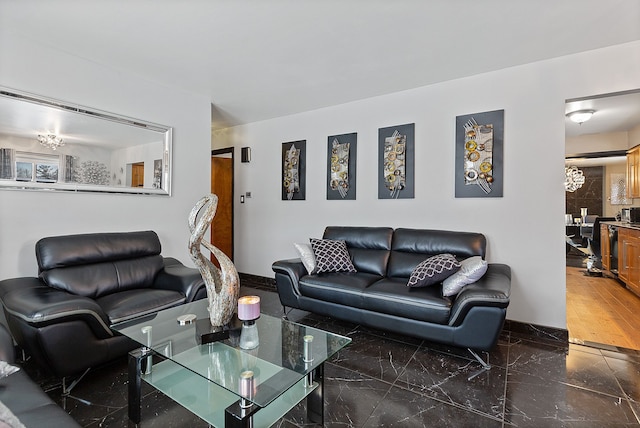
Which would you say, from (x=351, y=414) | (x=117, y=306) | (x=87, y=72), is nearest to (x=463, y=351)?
(x=351, y=414)

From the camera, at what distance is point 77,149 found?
9.04 feet

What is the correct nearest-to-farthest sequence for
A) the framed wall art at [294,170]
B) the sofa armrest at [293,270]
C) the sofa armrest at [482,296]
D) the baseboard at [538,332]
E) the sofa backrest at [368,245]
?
the sofa armrest at [482,296] < the baseboard at [538,332] < the sofa armrest at [293,270] < the sofa backrest at [368,245] < the framed wall art at [294,170]

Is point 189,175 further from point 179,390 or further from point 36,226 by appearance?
point 179,390

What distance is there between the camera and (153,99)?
3.30 m

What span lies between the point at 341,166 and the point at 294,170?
0.75 meters

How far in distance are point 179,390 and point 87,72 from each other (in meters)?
2.92

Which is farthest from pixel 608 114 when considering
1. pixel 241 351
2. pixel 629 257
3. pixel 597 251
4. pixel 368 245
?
pixel 241 351

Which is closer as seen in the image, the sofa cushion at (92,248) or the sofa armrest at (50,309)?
the sofa armrest at (50,309)

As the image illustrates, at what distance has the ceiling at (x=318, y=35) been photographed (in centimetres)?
207

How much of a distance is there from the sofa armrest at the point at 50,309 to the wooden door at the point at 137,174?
1367 mm

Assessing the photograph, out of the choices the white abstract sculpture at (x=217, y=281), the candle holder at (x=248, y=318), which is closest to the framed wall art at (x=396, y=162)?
the white abstract sculpture at (x=217, y=281)

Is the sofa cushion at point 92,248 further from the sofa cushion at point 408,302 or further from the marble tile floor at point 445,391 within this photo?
the sofa cushion at point 408,302

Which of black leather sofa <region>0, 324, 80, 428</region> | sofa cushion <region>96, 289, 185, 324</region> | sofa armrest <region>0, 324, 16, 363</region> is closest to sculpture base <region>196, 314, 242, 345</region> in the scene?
sofa cushion <region>96, 289, 185, 324</region>

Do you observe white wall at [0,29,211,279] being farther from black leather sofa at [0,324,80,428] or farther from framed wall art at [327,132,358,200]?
black leather sofa at [0,324,80,428]
